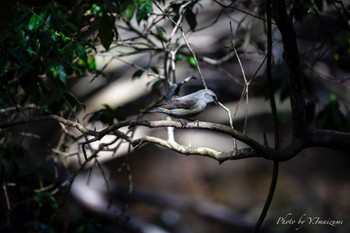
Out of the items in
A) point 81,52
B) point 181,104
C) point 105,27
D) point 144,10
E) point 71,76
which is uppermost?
point 105,27

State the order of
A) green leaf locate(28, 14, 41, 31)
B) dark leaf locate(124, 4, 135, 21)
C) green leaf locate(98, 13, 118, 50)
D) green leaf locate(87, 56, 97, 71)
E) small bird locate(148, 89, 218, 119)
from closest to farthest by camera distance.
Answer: green leaf locate(98, 13, 118, 50) < green leaf locate(28, 14, 41, 31) < small bird locate(148, 89, 218, 119) < dark leaf locate(124, 4, 135, 21) < green leaf locate(87, 56, 97, 71)

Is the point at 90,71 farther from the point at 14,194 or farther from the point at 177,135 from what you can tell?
the point at 177,135

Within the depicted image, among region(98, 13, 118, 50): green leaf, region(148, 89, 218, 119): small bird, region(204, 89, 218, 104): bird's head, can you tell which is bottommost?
region(148, 89, 218, 119): small bird

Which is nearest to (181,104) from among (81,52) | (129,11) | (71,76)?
(81,52)

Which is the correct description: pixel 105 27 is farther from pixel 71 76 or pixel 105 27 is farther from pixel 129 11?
pixel 71 76

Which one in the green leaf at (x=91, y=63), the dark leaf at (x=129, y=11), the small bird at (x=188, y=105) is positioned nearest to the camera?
the small bird at (x=188, y=105)

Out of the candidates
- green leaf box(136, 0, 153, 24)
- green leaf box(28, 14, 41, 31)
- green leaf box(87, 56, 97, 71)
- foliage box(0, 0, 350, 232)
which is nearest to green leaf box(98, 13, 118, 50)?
foliage box(0, 0, 350, 232)

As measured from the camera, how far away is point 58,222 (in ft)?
20.7

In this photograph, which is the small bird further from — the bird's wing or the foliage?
the foliage

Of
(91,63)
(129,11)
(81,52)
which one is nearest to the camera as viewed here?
(81,52)

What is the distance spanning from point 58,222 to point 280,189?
14.7ft

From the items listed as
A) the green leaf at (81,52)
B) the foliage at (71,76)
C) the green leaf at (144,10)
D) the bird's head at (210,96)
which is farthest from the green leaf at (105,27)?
the green leaf at (144,10)

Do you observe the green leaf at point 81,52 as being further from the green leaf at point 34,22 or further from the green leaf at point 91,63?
the green leaf at point 91,63

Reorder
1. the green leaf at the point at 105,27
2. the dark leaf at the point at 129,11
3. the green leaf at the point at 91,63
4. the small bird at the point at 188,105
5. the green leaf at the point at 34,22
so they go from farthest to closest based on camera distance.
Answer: the green leaf at the point at 91,63 < the dark leaf at the point at 129,11 < the small bird at the point at 188,105 < the green leaf at the point at 34,22 < the green leaf at the point at 105,27
